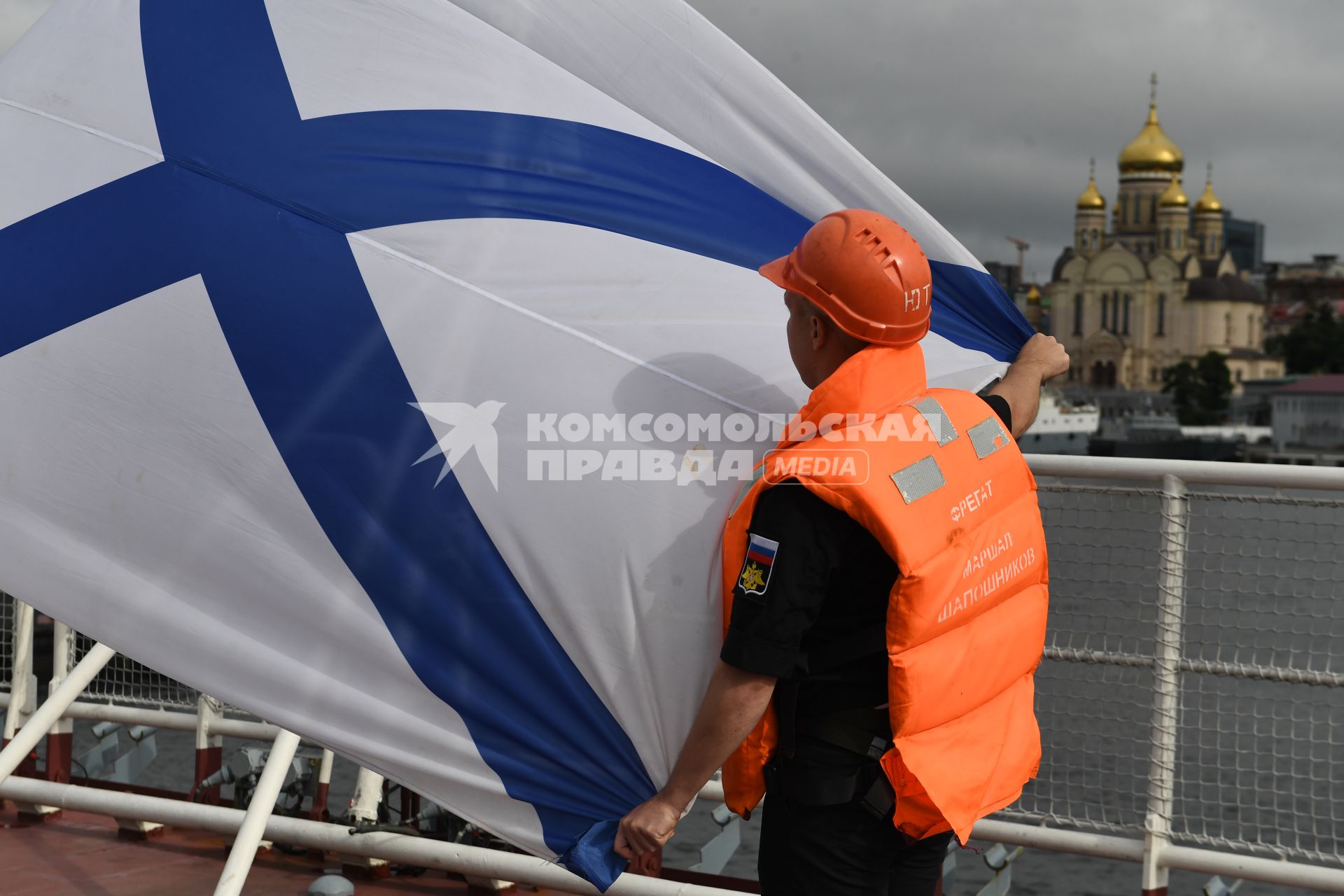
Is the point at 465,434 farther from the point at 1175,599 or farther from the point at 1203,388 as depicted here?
the point at 1203,388

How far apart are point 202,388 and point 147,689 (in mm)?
2538

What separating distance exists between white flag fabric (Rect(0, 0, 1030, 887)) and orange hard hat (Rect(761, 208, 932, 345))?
365 millimetres

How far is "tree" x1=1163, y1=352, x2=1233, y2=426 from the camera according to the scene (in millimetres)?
90812

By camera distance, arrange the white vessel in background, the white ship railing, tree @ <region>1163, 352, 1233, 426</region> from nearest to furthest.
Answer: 1. the white ship railing
2. the white vessel in background
3. tree @ <region>1163, 352, 1233, 426</region>

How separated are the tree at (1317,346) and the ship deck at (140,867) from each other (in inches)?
4207

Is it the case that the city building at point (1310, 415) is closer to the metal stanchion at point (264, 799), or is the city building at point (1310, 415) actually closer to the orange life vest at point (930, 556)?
the metal stanchion at point (264, 799)

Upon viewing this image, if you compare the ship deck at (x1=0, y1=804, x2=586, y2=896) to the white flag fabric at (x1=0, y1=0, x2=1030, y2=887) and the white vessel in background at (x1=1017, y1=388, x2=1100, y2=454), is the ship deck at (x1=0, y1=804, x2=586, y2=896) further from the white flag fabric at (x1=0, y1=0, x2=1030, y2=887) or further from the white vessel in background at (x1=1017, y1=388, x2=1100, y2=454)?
the white vessel in background at (x1=1017, y1=388, x2=1100, y2=454)

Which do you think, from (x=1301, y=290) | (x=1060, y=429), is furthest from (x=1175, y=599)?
(x=1301, y=290)

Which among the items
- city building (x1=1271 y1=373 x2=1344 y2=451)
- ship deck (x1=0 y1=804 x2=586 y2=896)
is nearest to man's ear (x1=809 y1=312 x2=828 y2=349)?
ship deck (x1=0 y1=804 x2=586 y2=896)

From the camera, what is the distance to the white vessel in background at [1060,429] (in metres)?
64.6

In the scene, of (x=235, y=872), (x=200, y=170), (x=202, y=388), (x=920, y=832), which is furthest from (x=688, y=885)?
(x=200, y=170)

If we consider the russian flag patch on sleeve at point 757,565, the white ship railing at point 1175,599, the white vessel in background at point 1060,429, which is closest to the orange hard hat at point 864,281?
the russian flag patch on sleeve at point 757,565

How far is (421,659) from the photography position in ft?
7.73

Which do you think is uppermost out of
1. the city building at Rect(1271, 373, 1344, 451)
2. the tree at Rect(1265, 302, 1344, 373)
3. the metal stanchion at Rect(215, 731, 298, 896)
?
the tree at Rect(1265, 302, 1344, 373)
